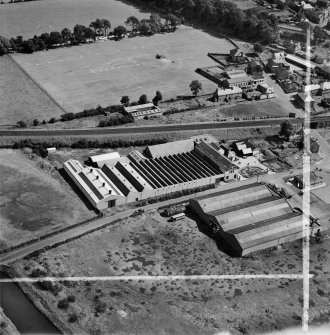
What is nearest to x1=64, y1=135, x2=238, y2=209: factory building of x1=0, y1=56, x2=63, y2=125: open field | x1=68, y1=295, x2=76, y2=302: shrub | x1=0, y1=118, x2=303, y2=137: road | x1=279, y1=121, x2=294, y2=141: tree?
x1=0, y1=118, x2=303, y2=137: road

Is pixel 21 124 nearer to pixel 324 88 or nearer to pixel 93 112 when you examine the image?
pixel 93 112

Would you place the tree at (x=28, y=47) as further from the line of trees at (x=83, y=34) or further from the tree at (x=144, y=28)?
the tree at (x=144, y=28)

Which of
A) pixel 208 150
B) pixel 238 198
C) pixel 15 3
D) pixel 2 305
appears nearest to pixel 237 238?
pixel 238 198

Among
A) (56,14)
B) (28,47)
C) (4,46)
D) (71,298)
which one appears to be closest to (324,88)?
(28,47)

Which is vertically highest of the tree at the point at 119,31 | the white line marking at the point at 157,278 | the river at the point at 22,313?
the tree at the point at 119,31

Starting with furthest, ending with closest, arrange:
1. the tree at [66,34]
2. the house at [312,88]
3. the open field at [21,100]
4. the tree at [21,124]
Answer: the tree at [66,34] → the house at [312,88] → the open field at [21,100] → the tree at [21,124]

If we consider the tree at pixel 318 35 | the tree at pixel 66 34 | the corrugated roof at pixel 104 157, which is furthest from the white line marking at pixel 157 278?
the tree at pixel 318 35
